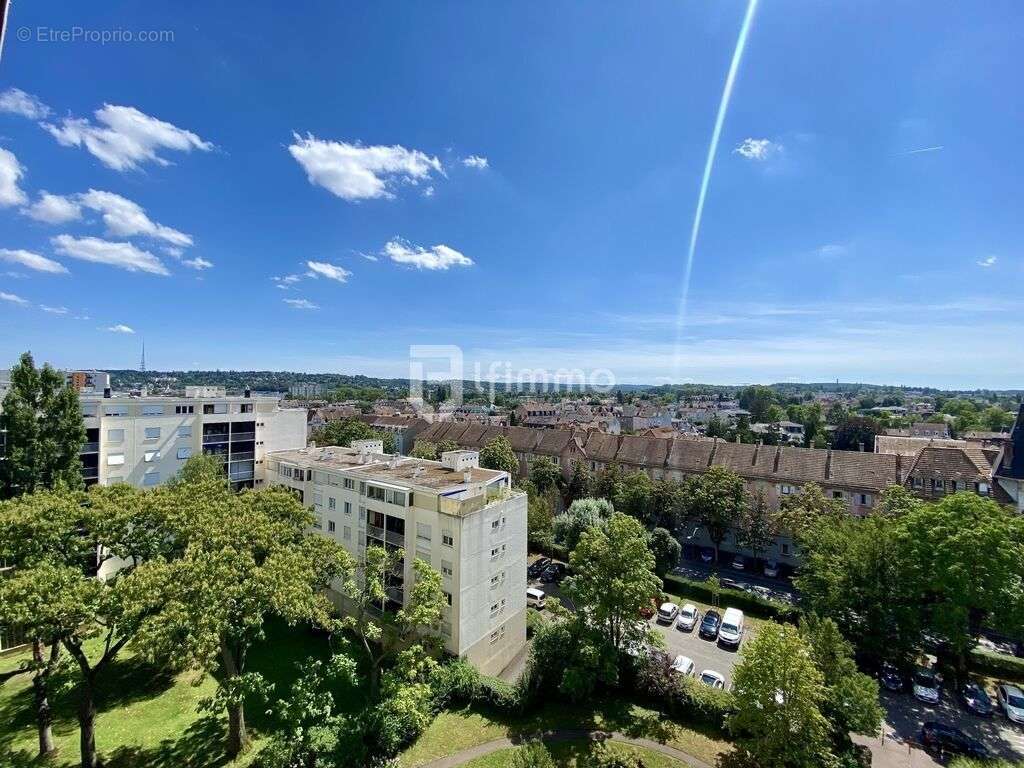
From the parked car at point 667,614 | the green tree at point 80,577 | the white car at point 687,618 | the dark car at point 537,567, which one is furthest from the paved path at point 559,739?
the dark car at point 537,567

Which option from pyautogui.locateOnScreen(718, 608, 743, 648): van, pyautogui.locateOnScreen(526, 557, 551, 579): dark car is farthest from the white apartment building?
pyautogui.locateOnScreen(718, 608, 743, 648): van

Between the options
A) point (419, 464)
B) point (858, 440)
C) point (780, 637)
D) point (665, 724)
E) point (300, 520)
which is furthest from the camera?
point (858, 440)

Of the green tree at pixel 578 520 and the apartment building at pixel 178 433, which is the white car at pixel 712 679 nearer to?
the green tree at pixel 578 520

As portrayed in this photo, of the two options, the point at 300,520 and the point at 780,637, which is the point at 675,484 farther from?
the point at 300,520

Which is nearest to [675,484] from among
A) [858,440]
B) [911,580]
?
[911,580]

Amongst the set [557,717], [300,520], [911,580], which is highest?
[300,520]

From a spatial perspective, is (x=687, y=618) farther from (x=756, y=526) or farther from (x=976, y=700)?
(x=976, y=700)
